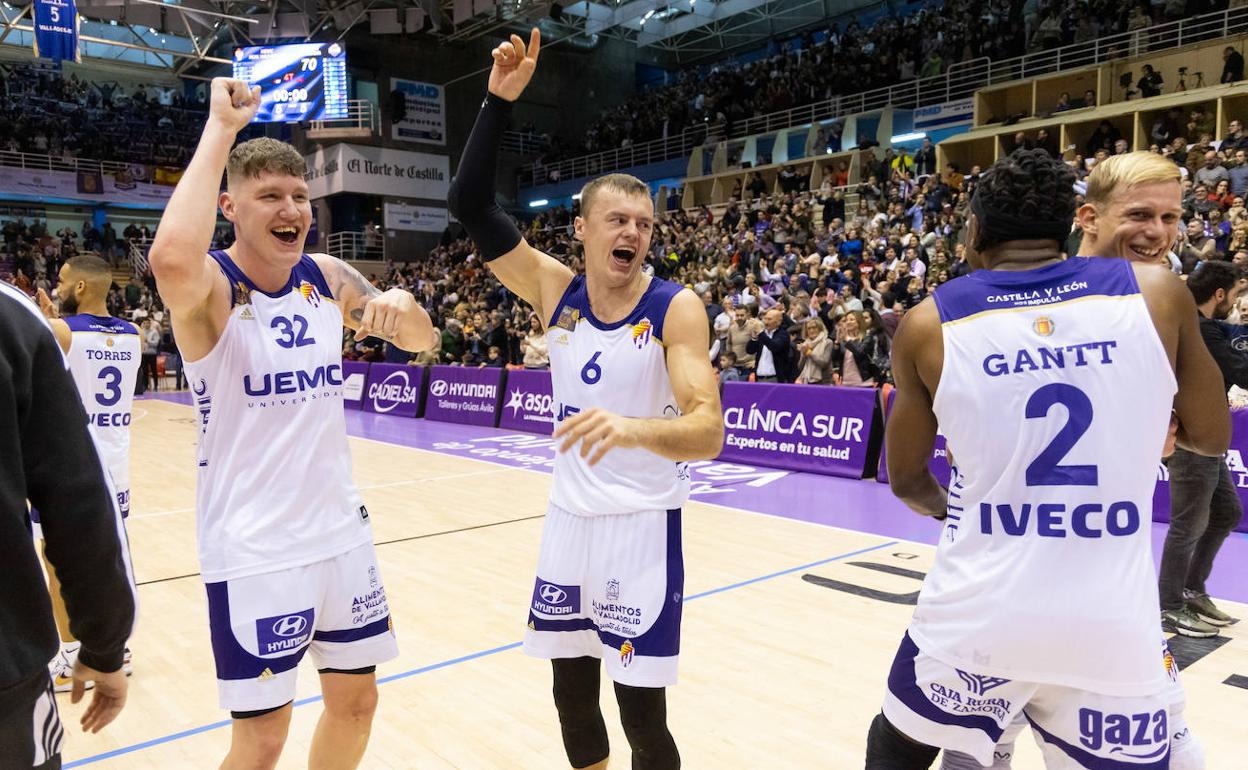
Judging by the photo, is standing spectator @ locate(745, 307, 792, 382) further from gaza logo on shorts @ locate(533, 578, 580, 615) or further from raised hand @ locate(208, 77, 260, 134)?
raised hand @ locate(208, 77, 260, 134)

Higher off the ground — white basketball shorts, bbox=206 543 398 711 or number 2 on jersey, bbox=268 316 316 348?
number 2 on jersey, bbox=268 316 316 348

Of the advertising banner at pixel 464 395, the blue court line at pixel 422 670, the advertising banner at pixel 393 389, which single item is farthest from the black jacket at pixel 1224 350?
the advertising banner at pixel 393 389

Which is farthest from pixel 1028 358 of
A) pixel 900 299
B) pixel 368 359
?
pixel 368 359

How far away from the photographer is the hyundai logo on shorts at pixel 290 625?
2.44 m

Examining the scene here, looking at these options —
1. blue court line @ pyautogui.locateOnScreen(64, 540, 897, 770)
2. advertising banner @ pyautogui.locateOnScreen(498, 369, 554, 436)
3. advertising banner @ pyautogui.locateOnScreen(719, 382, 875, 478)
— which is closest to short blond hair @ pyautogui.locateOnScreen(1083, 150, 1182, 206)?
blue court line @ pyautogui.locateOnScreen(64, 540, 897, 770)

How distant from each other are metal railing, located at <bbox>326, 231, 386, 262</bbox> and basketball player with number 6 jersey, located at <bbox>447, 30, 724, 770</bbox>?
91.9 ft

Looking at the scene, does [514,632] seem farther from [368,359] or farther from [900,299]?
[368,359]

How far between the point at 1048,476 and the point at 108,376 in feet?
14.7

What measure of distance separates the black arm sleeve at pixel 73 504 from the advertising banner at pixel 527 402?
37.3 ft

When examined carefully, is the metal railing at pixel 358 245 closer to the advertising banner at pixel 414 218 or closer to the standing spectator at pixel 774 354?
the advertising banner at pixel 414 218

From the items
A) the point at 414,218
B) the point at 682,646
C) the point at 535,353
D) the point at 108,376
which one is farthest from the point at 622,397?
the point at 414,218

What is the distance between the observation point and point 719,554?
6566 millimetres

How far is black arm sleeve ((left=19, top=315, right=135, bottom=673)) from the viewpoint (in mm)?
1505

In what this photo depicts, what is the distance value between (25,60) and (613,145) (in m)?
23.3
